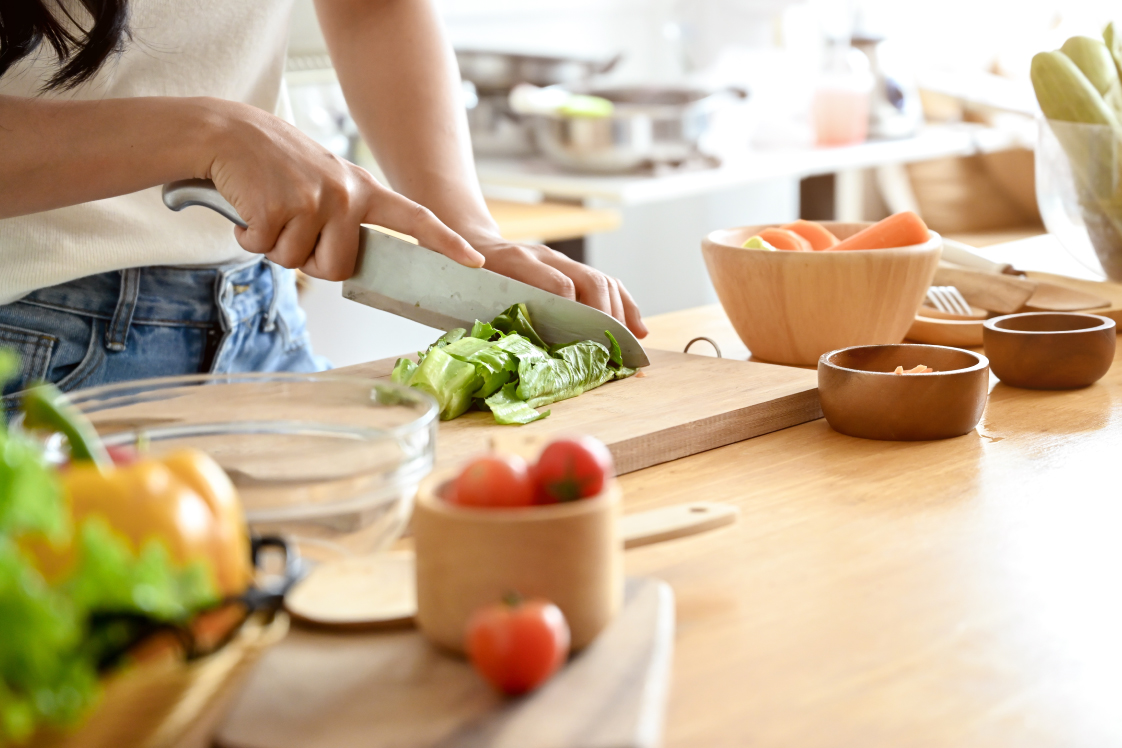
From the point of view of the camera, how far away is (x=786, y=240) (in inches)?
54.3

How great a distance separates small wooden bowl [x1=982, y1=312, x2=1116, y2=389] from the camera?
1223 mm

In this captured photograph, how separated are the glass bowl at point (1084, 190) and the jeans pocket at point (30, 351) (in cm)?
138

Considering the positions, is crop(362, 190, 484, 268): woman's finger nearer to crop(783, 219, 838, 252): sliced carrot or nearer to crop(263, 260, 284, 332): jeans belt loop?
crop(263, 260, 284, 332): jeans belt loop

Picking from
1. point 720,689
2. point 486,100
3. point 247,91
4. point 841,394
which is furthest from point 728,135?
point 720,689

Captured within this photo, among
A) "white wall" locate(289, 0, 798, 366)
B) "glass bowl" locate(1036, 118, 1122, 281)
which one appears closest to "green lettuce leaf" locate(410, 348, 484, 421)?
"glass bowl" locate(1036, 118, 1122, 281)

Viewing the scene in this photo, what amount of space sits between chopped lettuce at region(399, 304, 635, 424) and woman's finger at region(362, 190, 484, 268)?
9 centimetres

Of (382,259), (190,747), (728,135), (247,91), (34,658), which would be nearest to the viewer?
(34,658)

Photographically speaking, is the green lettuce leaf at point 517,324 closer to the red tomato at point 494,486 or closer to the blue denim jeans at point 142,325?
the blue denim jeans at point 142,325

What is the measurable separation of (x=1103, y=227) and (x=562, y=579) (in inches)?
51.8

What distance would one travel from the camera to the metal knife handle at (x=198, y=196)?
1.12 metres

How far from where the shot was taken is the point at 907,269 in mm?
1292

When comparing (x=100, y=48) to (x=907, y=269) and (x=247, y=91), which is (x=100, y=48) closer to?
(x=247, y=91)

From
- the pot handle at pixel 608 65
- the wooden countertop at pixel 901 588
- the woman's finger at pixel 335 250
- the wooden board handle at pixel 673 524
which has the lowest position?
the wooden countertop at pixel 901 588

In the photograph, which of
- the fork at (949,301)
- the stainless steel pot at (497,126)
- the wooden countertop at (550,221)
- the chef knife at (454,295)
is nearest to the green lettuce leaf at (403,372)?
the chef knife at (454,295)
